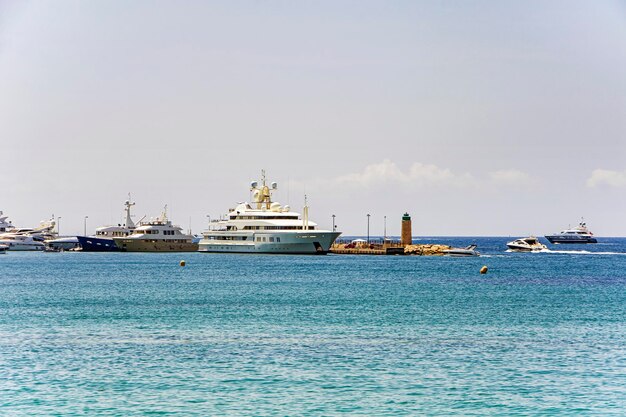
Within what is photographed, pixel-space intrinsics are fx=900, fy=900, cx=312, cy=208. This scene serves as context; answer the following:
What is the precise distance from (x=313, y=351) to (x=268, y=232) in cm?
11656

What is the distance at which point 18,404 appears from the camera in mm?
30234

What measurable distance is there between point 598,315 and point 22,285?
5557cm

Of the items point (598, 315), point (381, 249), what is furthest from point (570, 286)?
point (381, 249)

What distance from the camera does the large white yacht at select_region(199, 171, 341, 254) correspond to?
155125 mm

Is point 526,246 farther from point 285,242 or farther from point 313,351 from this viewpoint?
point 313,351

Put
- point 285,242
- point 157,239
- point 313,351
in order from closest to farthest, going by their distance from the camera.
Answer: point 313,351, point 285,242, point 157,239

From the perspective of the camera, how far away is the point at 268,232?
515 ft

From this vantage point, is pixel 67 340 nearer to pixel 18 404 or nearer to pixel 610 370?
pixel 18 404

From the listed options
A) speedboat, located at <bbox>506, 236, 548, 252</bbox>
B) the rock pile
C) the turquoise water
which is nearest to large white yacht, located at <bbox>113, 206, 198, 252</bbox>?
the rock pile

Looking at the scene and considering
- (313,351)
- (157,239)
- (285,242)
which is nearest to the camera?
(313,351)

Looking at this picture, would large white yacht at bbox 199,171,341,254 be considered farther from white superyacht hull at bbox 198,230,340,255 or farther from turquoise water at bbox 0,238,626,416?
turquoise water at bbox 0,238,626,416

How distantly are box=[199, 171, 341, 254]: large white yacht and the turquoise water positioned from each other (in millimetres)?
75062

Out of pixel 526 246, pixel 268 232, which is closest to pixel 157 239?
pixel 268 232

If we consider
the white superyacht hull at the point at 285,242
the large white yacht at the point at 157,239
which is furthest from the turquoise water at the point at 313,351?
the large white yacht at the point at 157,239
